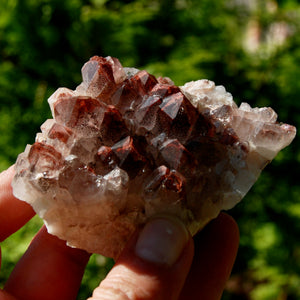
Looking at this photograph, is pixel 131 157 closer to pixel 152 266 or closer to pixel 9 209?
pixel 152 266

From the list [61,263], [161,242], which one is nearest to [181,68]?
[61,263]

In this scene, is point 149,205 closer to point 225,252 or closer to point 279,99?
point 225,252

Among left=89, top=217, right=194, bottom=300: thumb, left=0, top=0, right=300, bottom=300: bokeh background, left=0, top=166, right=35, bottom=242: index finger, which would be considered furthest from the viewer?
left=0, top=0, right=300, bottom=300: bokeh background

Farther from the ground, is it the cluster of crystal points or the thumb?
the cluster of crystal points

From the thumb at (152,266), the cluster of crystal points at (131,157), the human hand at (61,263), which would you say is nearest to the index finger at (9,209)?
the human hand at (61,263)

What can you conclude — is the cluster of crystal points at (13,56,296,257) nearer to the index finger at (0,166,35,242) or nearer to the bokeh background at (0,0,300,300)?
the index finger at (0,166,35,242)

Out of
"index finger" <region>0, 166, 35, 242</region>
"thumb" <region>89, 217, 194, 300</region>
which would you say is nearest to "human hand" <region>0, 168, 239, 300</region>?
"index finger" <region>0, 166, 35, 242</region>
